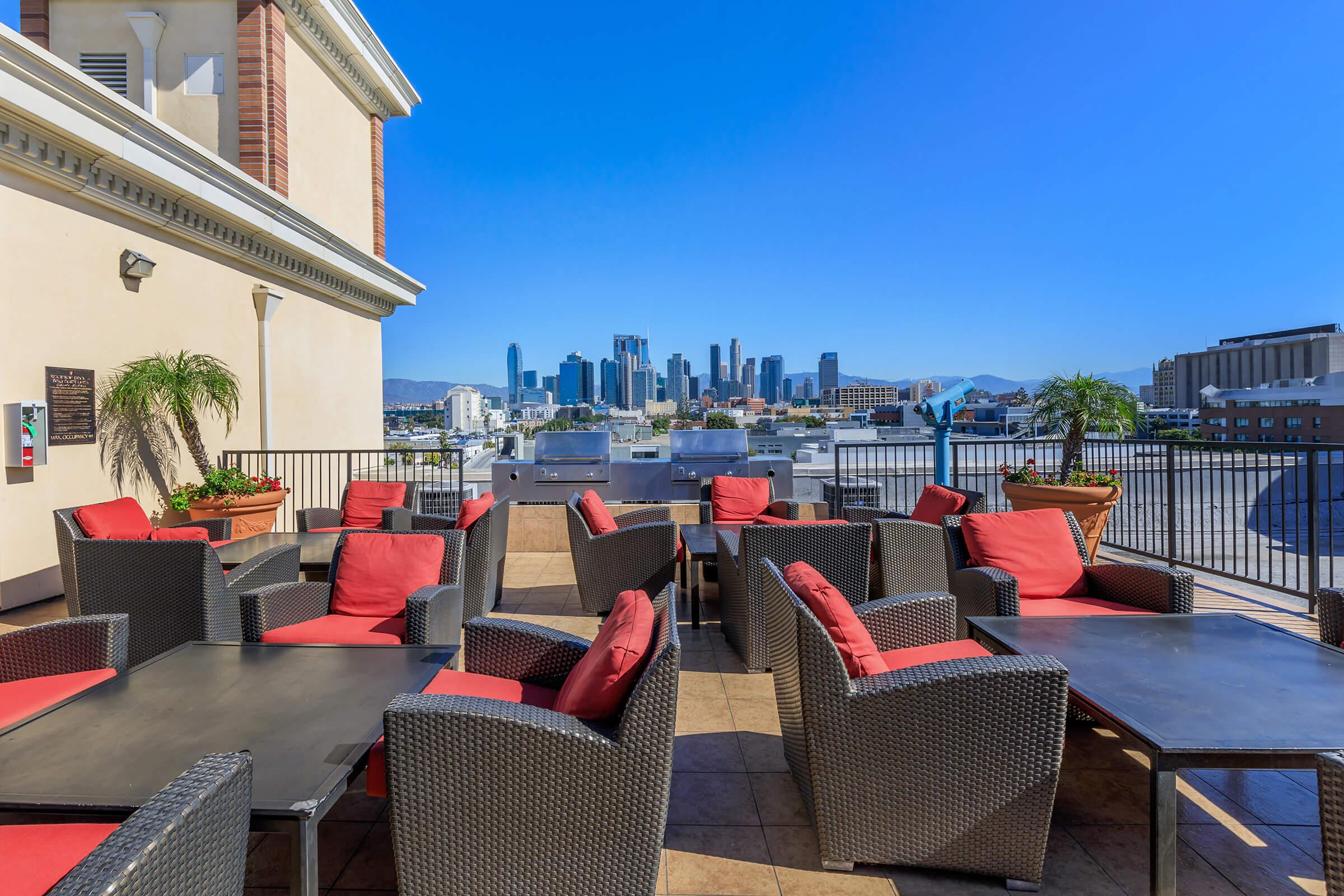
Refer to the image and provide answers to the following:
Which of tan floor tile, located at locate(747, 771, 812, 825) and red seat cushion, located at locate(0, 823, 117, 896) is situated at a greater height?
red seat cushion, located at locate(0, 823, 117, 896)

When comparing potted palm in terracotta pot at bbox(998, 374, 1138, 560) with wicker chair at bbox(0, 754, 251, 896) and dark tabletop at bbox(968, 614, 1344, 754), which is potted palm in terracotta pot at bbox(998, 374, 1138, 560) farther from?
wicker chair at bbox(0, 754, 251, 896)

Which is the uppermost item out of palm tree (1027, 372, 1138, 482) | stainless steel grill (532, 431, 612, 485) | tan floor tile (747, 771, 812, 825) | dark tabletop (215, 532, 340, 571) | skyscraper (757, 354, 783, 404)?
skyscraper (757, 354, 783, 404)

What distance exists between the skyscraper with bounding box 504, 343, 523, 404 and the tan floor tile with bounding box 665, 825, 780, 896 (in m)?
104

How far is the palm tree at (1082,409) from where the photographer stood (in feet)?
16.9

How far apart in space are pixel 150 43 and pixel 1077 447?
10.4 meters

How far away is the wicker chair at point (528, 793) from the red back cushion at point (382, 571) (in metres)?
1.54

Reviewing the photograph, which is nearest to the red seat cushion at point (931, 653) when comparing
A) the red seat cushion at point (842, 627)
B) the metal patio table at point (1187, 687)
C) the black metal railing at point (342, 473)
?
the metal patio table at point (1187, 687)

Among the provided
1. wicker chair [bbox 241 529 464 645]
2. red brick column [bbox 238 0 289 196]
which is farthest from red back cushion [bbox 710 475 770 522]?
red brick column [bbox 238 0 289 196]

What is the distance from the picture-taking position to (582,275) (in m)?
39.2

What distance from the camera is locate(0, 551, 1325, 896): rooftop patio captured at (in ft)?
5.44

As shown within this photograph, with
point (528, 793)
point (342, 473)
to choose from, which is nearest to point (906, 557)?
point (528, 793)

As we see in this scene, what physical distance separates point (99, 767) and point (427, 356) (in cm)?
4250

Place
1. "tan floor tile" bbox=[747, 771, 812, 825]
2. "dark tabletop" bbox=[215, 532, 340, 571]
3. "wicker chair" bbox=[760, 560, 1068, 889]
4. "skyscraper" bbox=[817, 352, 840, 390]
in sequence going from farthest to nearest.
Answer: "skyscraper" bbox=[817, 352, 840, 390] < "dark tabletop" bbox=[215, 532, 340, 571] < "tan floor tile" bbox=[747, 771, 812, 825] < "wicker chair" bbox=[760, 560, 1068, 889]

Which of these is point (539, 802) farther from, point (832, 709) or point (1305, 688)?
point (1305, 688)
